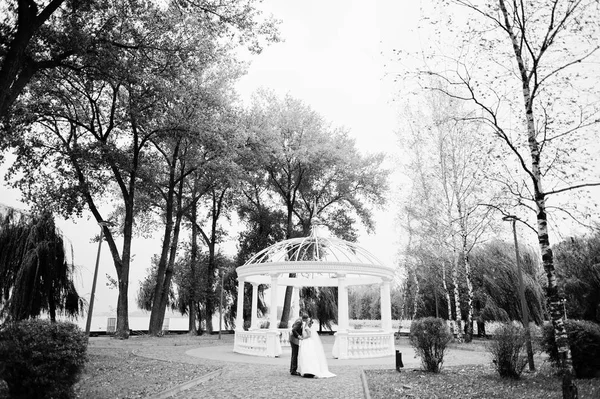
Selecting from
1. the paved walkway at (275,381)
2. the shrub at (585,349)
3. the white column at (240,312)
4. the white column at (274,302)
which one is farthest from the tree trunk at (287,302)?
the shrub at (585,349)

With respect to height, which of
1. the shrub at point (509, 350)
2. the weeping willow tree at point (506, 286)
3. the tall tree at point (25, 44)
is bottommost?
the shrub at point (509, 350)

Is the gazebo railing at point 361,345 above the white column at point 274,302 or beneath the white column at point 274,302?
beneath

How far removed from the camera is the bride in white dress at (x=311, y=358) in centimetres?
1245

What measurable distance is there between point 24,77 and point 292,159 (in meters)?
22.3

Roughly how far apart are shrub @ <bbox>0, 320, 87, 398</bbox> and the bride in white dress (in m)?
6.40

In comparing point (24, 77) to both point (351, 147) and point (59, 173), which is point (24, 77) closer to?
point (59, 173)

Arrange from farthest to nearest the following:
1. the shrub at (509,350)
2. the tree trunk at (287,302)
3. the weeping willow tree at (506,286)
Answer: the tree trunk at (287,302) < the weeping willow tree at (506,286) < the shrub at (509,350)

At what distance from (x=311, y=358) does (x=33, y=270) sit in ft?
41.8

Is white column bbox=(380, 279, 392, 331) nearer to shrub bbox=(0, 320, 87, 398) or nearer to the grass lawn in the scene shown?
the grass lawn

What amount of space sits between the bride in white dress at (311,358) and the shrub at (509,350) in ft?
15.4

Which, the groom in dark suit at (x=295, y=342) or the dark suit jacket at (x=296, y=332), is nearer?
the groom in dark suit at (x=295, y=342)

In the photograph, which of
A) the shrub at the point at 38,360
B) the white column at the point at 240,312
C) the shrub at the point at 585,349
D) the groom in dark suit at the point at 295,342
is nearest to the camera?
the shrub at the point at 38,360

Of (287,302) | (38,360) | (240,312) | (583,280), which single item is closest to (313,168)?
(287,302)

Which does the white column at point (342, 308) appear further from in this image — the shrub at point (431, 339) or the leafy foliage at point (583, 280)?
the leafy foliage at point (583, 280)
